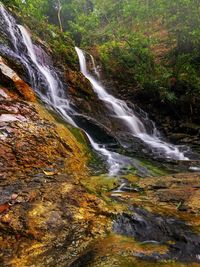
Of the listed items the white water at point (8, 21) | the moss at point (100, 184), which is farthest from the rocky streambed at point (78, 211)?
the white water at point (8, 21)

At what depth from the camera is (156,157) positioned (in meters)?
9.52

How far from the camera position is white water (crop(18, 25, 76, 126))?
34.6 feet

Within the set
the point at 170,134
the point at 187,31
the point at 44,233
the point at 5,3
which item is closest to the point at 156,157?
the point at 170,134

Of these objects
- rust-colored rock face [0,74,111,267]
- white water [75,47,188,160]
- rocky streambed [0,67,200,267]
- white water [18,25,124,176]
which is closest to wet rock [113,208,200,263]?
rocky streambed [0,67,200,267]

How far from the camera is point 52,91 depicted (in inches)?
451

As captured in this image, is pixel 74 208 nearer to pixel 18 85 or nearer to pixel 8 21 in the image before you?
pixel 18 85

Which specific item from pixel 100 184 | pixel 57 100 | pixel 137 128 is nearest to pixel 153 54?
pixel 137 128

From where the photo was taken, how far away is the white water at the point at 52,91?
10.5 metres

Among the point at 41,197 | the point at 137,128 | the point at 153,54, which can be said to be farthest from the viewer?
the point at 153,54

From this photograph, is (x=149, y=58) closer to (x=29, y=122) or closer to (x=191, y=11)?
(x=191, y=11)

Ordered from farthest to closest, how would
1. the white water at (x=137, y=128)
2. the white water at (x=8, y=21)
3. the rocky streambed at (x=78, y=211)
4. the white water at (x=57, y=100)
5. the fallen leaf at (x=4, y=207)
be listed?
1. the white water at (x=8, y=21)
2. the white water at (x=137, y=128)
3. the white water at (x=57, y=100)
4. the fallen leaf at (x=4, y=207)
5. the rocky streambed at (x=78, y=211)

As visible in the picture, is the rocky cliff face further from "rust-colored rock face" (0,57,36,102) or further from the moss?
"rust-colored rock face" (0,57,36,102)

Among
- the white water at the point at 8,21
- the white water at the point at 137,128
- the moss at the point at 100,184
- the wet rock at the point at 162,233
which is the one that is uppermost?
the white water at the point at 8,21

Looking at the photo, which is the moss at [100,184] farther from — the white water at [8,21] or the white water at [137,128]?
the white water at [8,21]
